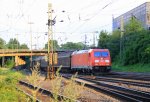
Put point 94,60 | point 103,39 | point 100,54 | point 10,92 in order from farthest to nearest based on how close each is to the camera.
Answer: point 103,39 → point 100,54 → point 94,60 → point 10,92

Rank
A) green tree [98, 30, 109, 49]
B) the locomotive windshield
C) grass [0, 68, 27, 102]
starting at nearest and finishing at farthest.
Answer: grass [0, 68, 27, 102] < the locomotive windshield < green tree [98, 30, 109, 49]

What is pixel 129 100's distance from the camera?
15156 millimetres

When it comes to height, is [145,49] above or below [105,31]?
below

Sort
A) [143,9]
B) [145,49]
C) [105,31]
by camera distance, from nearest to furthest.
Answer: [145,49] < [105,31] < [143,9]

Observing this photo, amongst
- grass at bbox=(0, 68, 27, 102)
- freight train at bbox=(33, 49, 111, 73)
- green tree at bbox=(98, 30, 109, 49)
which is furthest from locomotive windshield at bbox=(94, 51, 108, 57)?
green tree at bbox=(98, 30, 109, 49)

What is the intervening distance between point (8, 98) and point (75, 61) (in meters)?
30.7

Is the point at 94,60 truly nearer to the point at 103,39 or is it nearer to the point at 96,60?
the point at 96,60

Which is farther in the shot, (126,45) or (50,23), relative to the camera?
(126,45)

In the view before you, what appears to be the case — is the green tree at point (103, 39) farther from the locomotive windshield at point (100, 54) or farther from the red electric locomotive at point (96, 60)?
the locomotive windshield at point (100, 54)

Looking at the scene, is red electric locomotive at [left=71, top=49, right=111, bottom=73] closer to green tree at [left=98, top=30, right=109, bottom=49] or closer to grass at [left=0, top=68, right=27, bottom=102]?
grass at [left=0, top=68, right=27, bottom=102]

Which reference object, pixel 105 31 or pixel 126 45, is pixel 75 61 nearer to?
pixel 126 45

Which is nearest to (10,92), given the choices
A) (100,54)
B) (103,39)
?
(100,54)

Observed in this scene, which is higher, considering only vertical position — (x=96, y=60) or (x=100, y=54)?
(x=100, y=54)

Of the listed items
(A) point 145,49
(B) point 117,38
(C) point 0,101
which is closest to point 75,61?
(A) point 145,49
